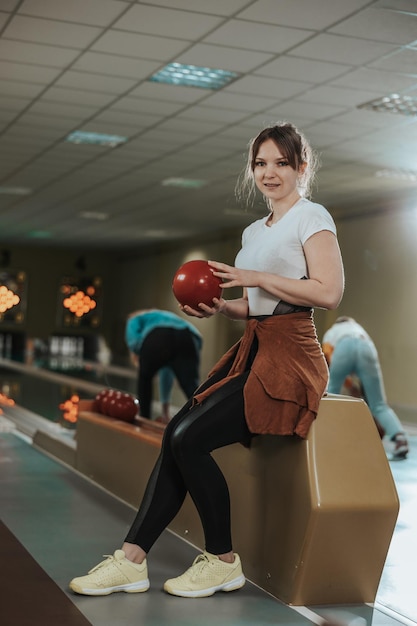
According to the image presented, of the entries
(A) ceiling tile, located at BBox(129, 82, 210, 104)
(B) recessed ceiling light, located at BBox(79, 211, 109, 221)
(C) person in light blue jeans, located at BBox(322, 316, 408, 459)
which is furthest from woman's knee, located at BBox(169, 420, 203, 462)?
(B) recessed ceiling light, located at BBox(79, 211, 109, 221)

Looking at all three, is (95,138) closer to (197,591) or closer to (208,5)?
(208,5)

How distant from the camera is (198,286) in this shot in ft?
9.66

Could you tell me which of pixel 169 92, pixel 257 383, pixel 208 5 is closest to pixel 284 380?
pixel 257 383

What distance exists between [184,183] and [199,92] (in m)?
5.52

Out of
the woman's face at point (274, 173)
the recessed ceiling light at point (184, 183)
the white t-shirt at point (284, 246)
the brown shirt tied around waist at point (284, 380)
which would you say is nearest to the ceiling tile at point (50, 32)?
the woman's face at point (274, 173)

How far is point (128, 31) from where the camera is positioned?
21.4 feet

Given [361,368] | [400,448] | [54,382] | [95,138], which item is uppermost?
[95,138]

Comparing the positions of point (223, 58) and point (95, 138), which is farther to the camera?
point (95, 138)

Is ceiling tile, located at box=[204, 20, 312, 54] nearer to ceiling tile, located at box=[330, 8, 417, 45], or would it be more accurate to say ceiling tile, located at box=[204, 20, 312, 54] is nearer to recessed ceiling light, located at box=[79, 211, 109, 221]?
ceiling tile, located at box=[330, 8, 417, 45]

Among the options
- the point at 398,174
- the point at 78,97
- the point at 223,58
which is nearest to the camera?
the point at 223,58

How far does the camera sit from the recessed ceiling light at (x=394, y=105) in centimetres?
820

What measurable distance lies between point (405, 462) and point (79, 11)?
4.26 m

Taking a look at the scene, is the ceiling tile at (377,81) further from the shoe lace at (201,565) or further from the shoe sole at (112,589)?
the shoe sole at (112,589)

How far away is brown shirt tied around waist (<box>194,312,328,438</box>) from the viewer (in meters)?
2.98
